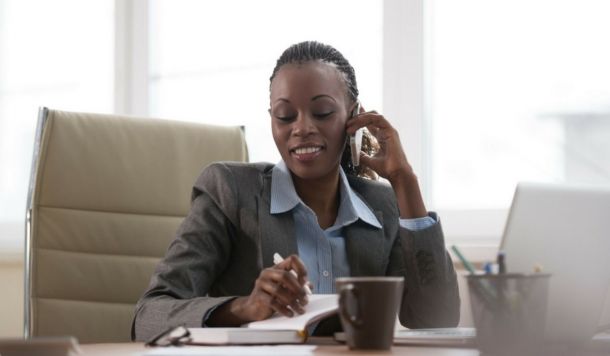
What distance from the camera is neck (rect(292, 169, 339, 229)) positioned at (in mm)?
1945

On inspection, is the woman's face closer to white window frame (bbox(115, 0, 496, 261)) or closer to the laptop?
the laptop

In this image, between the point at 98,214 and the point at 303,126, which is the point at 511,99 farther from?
the point at 98,214

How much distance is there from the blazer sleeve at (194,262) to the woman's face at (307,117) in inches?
5.6

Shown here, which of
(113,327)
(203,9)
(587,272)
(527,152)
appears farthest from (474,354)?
(203,9)

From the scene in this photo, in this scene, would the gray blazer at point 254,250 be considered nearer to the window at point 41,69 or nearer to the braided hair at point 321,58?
the braided hair at point 321,58

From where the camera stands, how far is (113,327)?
6.79ft

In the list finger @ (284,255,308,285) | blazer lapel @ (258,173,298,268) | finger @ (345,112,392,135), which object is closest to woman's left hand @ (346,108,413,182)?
finger @ (345,112,392,135)

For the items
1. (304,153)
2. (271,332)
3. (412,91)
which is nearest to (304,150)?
(304,153)

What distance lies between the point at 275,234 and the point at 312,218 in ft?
0.31

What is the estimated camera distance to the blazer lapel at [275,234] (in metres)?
1.78

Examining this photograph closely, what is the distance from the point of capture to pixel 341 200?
197 centimetres

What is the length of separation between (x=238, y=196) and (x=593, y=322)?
82 centimetres

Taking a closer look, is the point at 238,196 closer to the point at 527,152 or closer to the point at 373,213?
the point at 373,213

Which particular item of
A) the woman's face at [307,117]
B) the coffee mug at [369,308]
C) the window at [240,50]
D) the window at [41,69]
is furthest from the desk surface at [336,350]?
the window at [41,69]
